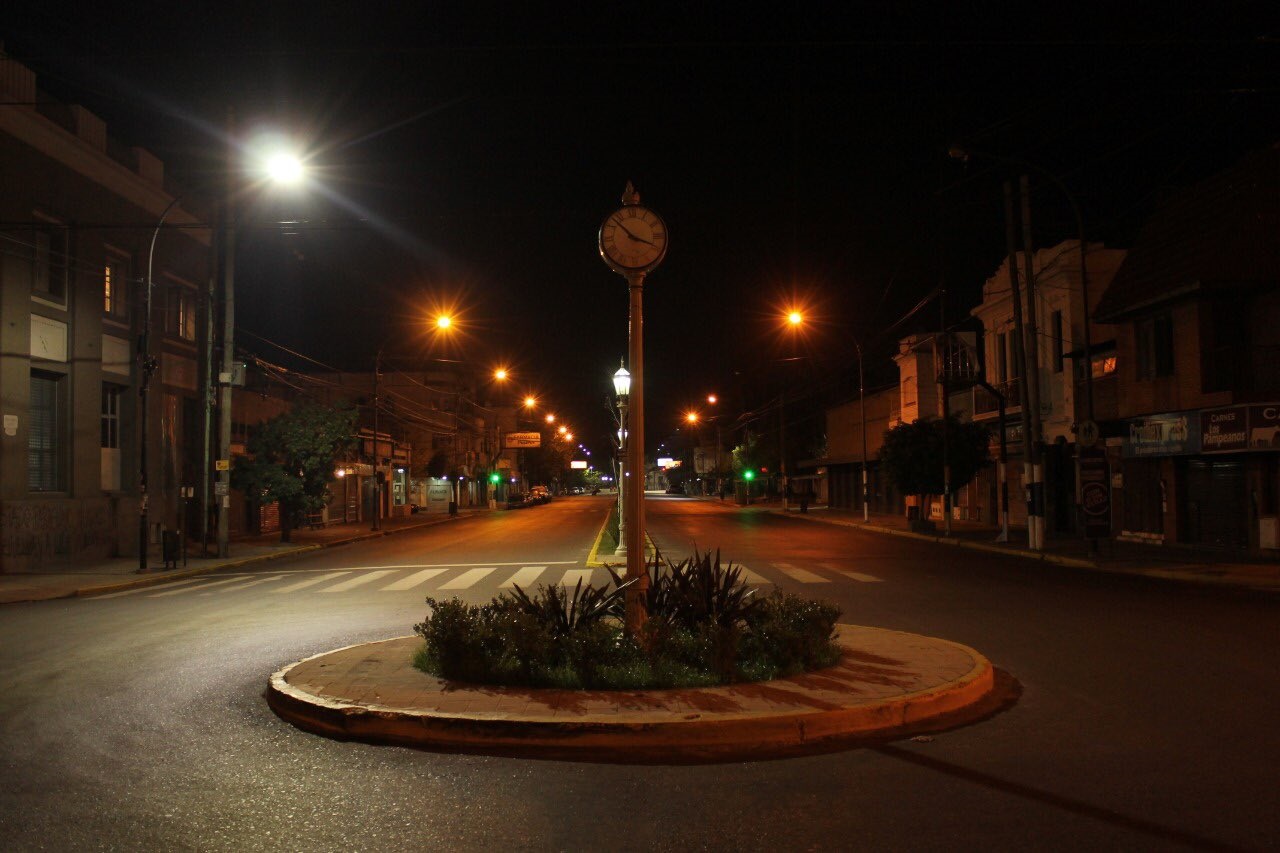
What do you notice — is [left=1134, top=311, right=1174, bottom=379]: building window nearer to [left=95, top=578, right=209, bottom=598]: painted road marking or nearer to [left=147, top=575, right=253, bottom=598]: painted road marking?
[left=147, top=575, right=253, bottom=598]: painted road marking

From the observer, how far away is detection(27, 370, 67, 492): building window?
25.7m

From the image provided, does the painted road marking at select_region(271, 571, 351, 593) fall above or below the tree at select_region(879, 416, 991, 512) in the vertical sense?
below

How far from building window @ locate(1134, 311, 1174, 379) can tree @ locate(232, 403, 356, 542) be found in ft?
82.1

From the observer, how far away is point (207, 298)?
32969mm

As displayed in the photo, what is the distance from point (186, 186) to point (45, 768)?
30.5m

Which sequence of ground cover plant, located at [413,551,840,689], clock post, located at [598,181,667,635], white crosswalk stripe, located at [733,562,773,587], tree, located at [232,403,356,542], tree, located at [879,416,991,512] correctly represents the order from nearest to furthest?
ground cover plant, located at [413,551,840,689] < clock post, located at [598,181,667,635] < white crosswalk stripe, located at [733,562,773,587] < tree, located at [232,403,356,542] < tree, located at [879,416,991,512]

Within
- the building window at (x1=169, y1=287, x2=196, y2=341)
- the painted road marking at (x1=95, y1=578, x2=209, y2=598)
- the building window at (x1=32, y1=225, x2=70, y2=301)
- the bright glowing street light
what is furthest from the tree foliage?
the building window at (x1=32, y1=225, x2=70, y2=301)

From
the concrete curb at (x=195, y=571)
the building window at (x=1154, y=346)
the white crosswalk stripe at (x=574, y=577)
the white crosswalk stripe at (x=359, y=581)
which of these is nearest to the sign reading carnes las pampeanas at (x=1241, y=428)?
the building window at (x=1154, y=346)

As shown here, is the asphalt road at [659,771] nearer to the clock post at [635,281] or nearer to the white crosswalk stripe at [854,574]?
the clock post at [635,281]

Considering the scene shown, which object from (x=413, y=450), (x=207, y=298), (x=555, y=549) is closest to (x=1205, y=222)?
(x=555, y=549)

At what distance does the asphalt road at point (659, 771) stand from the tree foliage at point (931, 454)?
2168cm

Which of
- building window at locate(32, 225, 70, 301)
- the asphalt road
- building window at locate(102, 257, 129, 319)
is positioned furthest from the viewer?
building window at locate(102, 257, 129, 319)

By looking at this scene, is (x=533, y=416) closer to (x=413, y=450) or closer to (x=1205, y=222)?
(x=413, y=450)

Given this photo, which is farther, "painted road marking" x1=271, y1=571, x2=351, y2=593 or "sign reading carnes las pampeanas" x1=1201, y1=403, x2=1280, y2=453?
"sign reading carnes las pampeanas" x1=1201, y1=403, x2=1280, y2=453
